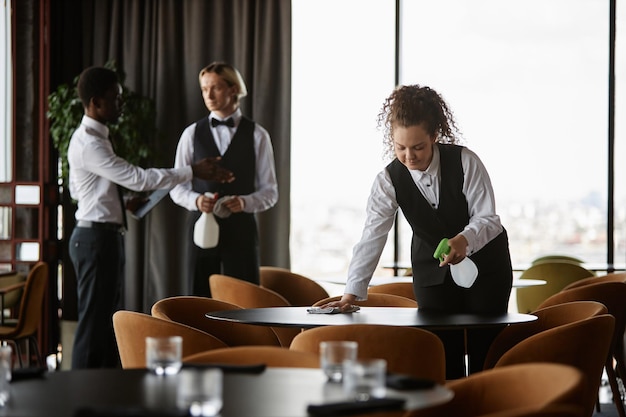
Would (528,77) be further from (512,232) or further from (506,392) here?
(506,392)

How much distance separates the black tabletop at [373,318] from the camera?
3.10 m

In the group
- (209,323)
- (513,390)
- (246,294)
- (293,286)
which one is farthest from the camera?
(293,286)

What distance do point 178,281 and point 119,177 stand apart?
7.12 feet

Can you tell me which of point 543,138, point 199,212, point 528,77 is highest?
point 528,77

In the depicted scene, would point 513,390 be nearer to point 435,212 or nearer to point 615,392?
point 435,212

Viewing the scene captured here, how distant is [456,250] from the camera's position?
3326mm

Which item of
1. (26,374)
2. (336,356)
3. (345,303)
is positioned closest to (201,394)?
(336,356)

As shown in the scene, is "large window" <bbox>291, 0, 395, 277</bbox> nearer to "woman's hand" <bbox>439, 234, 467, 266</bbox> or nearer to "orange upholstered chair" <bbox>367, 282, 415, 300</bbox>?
"orange upholstered chair" <bbox>367, 282, 415, 300</bbox>

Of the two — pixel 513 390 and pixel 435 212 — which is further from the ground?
pixel 435 212

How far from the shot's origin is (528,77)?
7.02 m

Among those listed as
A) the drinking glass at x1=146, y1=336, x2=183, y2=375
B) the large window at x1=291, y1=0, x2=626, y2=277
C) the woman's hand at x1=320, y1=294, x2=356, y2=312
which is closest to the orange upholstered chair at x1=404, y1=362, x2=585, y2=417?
the drinking glass at x1=146, y1=336, x2=183, y2=375

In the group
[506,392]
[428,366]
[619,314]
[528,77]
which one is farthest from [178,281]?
[506,392]

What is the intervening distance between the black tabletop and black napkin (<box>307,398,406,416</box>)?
1058mm

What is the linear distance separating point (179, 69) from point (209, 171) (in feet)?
6.90
